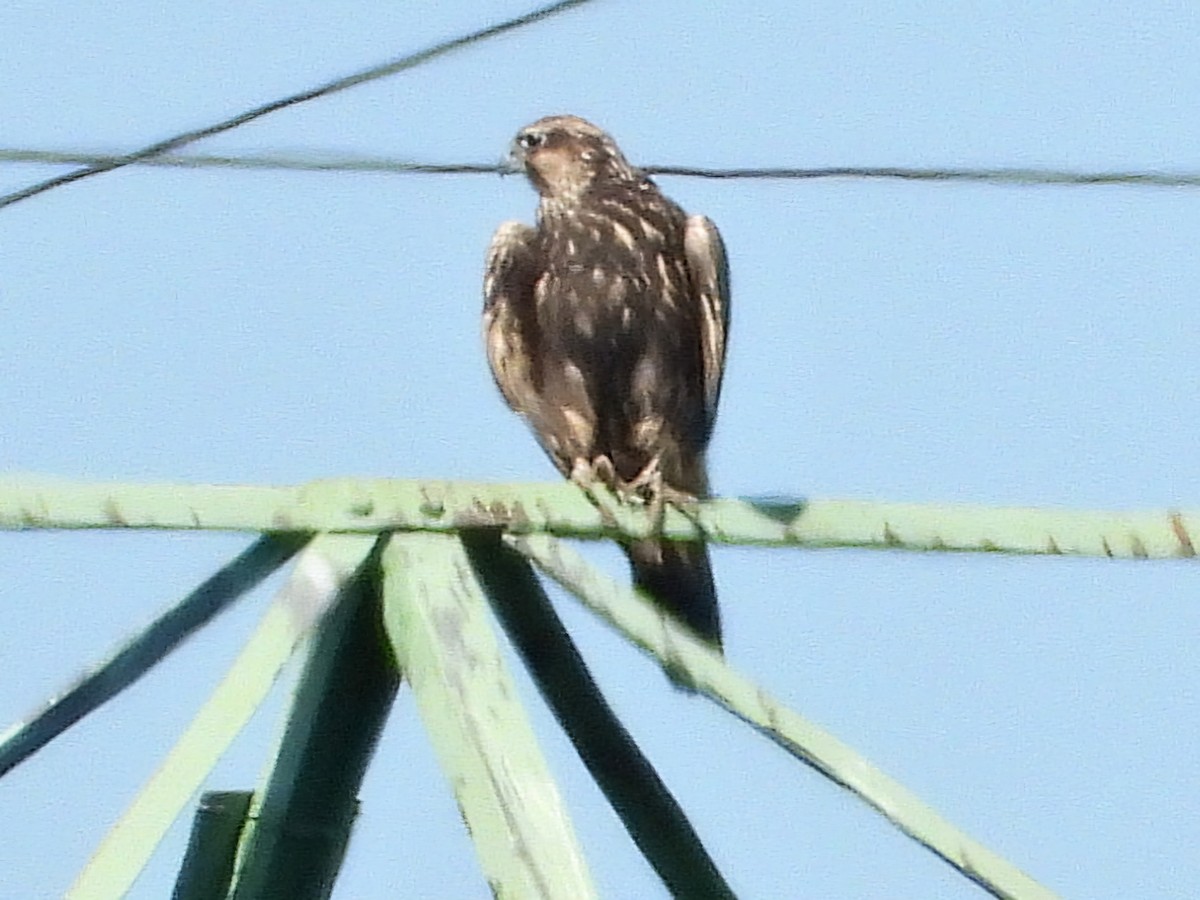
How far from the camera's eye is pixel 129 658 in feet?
7.97

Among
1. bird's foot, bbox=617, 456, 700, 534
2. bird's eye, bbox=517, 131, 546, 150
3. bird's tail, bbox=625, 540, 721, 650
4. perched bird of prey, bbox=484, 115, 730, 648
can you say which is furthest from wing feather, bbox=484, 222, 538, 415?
bird's eye, bbox=517, 131, 546, 150

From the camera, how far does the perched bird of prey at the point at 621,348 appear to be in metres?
4.93

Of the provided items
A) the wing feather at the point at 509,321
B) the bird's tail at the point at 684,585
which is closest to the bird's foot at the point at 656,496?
the bird's tail at the point at 684,585

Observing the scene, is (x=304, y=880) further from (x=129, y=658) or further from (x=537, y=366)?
(x=537, y=366)

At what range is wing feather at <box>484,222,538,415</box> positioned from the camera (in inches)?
197

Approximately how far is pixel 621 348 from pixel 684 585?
579mm

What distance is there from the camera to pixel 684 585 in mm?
4777

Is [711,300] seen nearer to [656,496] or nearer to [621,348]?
[621,348]

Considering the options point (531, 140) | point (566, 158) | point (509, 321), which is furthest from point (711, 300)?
point (531, 140)

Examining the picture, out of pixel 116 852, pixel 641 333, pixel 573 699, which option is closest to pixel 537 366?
pixel 641 333

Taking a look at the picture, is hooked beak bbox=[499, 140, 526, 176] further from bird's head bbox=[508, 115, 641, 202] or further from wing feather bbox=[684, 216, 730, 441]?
wing feather bbox=[684, 216, 730, 441]

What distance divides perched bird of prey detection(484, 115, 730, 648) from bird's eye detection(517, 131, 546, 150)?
2.62 ft

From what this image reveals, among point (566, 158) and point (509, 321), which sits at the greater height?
point (566, 158)

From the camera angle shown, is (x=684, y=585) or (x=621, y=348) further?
(x=621, y=348)
